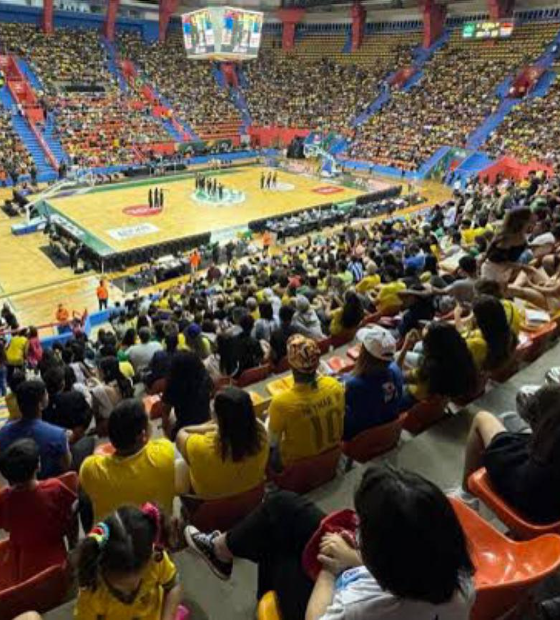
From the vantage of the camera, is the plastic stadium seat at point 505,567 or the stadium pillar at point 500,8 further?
the stadium pillar at point 500,8

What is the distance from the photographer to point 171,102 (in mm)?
39594

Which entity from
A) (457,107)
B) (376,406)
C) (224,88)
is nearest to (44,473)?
(376,406)

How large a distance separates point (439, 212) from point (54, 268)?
13596 mm

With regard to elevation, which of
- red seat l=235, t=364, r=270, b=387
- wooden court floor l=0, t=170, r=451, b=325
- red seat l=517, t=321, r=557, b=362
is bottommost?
wooden court floor l=0, t=170, r=451, b=325

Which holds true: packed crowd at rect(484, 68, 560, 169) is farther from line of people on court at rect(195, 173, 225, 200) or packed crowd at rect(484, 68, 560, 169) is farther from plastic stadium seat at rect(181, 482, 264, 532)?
Answer: plastic stadium seat at rect(181, 482, 264, 532)

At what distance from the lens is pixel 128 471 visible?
10.6 ft

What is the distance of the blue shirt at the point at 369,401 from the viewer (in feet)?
13.4

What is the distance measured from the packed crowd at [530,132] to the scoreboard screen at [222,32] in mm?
15866

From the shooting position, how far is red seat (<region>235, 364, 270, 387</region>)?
6758 mm

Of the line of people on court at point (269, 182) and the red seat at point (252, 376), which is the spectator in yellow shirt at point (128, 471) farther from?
the line of people on court at point (269, 182)

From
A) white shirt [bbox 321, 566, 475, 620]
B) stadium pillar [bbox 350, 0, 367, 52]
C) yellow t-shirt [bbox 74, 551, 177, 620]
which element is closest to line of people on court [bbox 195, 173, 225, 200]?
stadium pillar [bbox 350, 0, 367, 52]

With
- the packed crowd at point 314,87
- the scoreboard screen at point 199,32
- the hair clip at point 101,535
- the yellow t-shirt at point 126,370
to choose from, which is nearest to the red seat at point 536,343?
the hair clip at point 101,535

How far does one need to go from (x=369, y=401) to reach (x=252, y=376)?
2.96 meters

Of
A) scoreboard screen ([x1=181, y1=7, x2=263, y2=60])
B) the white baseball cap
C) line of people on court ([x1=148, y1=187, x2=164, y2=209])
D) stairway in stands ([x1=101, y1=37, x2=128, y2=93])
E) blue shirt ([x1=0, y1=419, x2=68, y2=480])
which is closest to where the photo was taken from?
the white baseball cap
